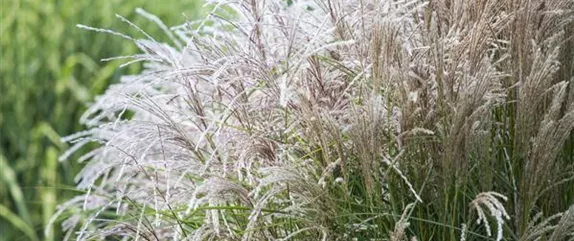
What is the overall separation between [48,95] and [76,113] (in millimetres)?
168

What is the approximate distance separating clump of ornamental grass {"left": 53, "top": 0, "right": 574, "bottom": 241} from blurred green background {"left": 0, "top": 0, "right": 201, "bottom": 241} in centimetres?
286

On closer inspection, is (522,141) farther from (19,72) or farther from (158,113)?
(19,72)

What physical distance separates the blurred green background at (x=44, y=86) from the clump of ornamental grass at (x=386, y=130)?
286 cm

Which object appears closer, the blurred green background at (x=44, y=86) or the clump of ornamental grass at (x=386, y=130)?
the clump of ornamental grass at (x=386, y=130)

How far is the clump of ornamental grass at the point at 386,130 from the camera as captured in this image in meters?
1.96

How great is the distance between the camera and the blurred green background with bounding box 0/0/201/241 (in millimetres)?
5078

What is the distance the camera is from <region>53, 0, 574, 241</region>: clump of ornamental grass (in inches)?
77.0

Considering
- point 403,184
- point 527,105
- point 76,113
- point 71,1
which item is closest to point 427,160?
point 403,184

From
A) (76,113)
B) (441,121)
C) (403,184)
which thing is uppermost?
(441,121)

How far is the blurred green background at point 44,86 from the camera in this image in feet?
16.7

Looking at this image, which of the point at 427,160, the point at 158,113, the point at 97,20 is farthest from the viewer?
the point at 97,20

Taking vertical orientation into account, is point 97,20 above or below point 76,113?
above

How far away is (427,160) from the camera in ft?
6.81

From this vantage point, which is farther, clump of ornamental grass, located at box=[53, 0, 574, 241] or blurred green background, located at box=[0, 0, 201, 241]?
blurred green background, located at box=[0, 0, 201, 241]
